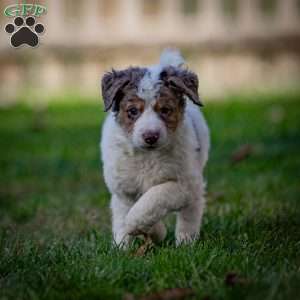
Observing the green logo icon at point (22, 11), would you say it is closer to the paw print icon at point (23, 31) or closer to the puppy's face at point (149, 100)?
the paw print icon at point (23, 31)

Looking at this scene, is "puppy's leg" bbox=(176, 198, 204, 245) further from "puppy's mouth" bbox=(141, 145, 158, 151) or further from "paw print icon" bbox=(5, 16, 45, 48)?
"paw print icon" bbox=(5, 16, 45, 48)

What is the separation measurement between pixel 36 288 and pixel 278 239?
165 centimetres

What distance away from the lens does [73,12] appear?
18.5m

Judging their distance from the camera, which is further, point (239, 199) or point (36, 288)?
point (239, 199)

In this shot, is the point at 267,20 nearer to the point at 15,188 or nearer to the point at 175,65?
the point at 15,188

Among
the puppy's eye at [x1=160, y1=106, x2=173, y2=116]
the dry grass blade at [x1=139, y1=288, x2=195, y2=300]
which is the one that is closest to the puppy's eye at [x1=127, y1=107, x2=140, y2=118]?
the puppy's eye at [x1=160, y1=106, x2=173, y2=116]

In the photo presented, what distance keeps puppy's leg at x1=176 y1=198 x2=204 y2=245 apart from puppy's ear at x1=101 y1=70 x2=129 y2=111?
2.56 feet

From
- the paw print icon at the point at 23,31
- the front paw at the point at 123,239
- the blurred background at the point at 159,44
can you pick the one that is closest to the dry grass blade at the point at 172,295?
the front paw at the point at 123,239

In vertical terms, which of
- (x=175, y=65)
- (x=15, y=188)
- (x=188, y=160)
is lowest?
(x=15, y=188)

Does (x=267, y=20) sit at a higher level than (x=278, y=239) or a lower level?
higher

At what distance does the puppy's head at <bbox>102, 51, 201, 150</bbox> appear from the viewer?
4.84m

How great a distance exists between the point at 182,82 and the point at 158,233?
3.24ft

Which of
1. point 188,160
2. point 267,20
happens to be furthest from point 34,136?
point 267,20

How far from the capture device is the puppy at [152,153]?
4.86 metres
